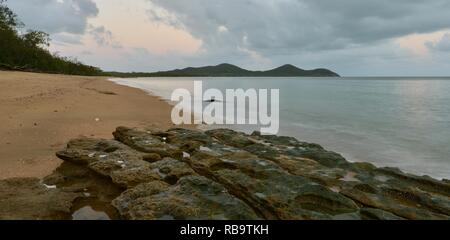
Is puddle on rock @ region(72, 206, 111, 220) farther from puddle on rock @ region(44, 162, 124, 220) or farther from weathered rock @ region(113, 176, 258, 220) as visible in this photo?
weathered rock @ region(113, 176, 258, 220)

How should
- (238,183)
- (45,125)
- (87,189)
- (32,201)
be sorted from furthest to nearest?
(45,125) < (87,189) < (238,183) < (32,201)

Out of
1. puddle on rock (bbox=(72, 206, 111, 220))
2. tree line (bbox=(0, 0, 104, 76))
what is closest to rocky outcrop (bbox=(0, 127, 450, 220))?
puddle on rock (bbox=(72, 206, 111, 220))

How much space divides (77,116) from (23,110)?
176cm

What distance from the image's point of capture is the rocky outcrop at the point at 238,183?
400 centimetres

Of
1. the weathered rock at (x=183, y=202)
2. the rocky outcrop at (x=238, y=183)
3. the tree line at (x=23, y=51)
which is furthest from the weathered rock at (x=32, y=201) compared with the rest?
the tree line at (x=23, y=51)

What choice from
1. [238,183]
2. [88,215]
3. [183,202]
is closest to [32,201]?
[88,215]

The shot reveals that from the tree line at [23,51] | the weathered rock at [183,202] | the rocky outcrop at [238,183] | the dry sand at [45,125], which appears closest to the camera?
the weathered rock at [183,202]

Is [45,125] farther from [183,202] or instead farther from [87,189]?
[183,202]

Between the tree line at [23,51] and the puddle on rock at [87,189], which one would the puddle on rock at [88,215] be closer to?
the puddle on rock at [87,189]

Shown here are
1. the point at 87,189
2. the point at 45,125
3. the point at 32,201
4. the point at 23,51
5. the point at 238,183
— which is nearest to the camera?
the point at 32,201

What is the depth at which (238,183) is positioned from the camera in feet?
15.4
